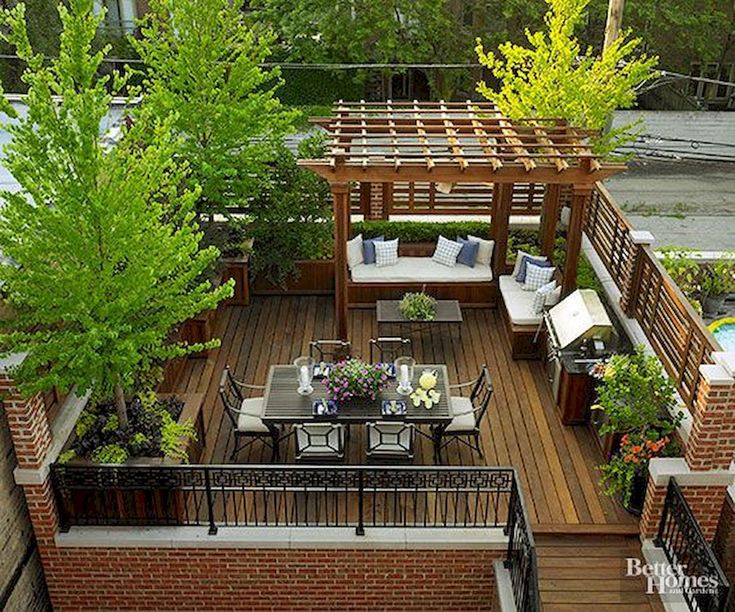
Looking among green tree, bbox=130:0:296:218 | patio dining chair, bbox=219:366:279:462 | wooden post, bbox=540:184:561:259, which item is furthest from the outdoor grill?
green tree, bbox=130:0:296:218

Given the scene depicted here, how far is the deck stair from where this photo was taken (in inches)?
306

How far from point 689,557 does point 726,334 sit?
13.3 feet

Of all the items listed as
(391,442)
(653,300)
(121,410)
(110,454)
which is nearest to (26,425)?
(110,454)

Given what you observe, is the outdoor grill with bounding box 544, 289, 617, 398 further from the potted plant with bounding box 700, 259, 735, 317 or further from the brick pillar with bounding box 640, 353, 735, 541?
the brick pillar with bounding box 640, 353, 735, 541

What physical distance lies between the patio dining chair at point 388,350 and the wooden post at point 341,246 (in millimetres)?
480

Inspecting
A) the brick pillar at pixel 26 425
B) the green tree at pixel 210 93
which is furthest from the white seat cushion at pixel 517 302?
the brick pillar at pixel 26 425

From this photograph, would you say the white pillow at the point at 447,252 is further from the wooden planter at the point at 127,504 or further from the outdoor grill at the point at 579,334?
the wooden planter at the point at 127,504

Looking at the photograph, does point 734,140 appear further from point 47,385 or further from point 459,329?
point 47,385

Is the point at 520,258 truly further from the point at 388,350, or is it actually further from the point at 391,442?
the point at 391,442

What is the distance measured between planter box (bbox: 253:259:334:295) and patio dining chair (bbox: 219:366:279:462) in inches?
126

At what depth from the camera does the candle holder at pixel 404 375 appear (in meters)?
9.14

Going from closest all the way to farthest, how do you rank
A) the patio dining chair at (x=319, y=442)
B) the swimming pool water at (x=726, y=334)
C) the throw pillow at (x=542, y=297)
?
the patio dining chair at (x=319, y=442) → the swimming pool water at (x=726, y=334) → the throw pillow at (x=542, y=297)

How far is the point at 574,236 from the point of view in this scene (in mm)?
11117

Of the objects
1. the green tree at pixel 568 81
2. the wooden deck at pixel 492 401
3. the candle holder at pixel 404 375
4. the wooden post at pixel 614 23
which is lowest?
the wooden deck at pixel 492 401
